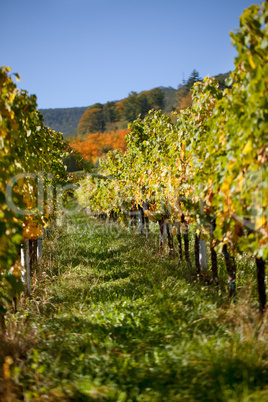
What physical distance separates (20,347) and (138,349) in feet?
3.07

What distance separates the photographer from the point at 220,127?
2.91 metres

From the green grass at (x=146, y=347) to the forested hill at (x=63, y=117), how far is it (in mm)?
132912

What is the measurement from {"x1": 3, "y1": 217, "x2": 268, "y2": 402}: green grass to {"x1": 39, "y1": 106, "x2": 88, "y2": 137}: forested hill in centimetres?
13291

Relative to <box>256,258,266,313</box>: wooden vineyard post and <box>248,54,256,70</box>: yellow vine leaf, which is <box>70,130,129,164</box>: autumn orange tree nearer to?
<box>256,258,266,313</box>: wooden vineyard post

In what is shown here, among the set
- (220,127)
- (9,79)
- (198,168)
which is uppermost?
(9,79)

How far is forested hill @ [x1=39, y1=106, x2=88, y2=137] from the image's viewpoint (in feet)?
438

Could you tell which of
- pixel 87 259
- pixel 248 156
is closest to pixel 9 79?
pixel 248 156

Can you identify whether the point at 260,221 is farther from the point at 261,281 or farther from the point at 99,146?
the point at 99,146

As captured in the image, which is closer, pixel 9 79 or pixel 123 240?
pixel 9 79

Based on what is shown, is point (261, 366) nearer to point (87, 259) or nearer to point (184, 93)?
point (87, 259)

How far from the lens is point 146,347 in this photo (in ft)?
8.07

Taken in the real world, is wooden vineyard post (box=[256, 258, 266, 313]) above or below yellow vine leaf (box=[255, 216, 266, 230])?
below

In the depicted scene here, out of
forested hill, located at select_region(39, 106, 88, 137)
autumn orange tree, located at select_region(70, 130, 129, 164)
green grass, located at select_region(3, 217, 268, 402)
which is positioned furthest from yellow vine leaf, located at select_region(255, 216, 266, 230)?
forested hill, located at select_region(39, 106, 88, 137)

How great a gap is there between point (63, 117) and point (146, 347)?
5812 inches
